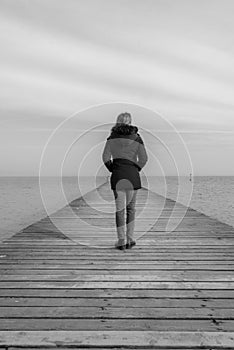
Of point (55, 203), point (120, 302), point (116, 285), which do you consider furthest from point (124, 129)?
point (55, 203)

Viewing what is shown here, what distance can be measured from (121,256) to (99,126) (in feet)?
9.19

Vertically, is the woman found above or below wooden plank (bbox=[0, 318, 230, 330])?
above

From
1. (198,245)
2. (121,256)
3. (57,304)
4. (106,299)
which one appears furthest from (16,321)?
(198,245)

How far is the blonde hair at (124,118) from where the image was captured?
6969mm

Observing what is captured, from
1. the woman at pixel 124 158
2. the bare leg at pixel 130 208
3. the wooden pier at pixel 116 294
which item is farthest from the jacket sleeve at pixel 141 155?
the wooden pier at pixel 116 294

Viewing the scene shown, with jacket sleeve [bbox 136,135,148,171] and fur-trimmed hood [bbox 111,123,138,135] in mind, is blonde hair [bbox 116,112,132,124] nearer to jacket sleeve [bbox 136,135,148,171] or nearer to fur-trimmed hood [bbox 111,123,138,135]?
fur-trimmed hood [bbox 111,123,138,135]

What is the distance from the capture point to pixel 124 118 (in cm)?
696

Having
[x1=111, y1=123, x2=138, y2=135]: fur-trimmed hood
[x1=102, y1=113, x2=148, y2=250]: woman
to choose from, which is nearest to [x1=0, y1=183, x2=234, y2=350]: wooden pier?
[x1=102, y1=113, x2=148, y2=250]: woman

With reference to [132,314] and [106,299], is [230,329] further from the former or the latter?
[106,299]

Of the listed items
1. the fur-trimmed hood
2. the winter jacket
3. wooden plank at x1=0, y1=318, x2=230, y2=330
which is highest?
the fur-trimmed hood

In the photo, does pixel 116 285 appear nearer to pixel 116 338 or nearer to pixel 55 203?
pixel 116 338

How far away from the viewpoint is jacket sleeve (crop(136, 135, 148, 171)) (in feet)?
23.2

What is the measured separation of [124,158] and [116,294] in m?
2.85

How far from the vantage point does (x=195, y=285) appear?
5.04 metres
